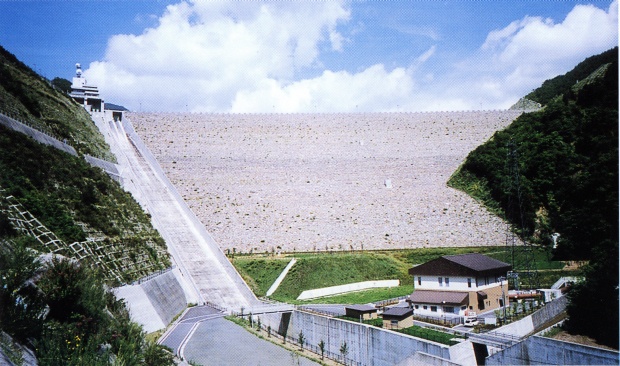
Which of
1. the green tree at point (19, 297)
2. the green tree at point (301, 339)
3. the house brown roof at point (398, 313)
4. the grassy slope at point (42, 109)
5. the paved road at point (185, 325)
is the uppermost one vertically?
the grassy slope at point (42, 109)

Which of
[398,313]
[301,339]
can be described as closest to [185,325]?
[301,339]

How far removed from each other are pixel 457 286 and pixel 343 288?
9140 millimetres

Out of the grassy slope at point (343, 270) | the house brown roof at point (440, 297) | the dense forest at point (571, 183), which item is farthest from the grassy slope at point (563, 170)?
the house brown roof at point (440, 297)

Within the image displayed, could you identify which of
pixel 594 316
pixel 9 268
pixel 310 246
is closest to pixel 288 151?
pixel 310 246

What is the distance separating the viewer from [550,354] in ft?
49.3

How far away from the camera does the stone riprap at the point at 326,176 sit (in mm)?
38844

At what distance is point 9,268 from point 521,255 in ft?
113

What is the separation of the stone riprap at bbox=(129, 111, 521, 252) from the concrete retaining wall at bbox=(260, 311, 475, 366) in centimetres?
1266

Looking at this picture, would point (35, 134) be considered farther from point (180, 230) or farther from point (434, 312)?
point (434, 312)

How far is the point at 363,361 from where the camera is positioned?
20.0 meters

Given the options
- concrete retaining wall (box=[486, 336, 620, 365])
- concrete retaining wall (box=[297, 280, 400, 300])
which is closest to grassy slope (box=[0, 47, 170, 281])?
concrete retaining wall (box=[297, 280, 400, 300])

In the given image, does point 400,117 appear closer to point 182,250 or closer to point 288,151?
point 288,151

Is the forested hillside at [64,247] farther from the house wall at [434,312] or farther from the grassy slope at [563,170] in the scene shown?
the grassy slope at [563,170]

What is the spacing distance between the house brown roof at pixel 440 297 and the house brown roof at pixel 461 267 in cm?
100
